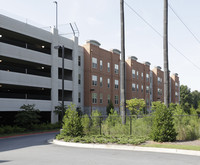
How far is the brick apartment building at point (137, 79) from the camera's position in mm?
57688

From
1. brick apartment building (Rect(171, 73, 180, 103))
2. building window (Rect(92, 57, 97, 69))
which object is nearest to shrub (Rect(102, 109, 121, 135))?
building window (Rect(92, 57, 97, 69))

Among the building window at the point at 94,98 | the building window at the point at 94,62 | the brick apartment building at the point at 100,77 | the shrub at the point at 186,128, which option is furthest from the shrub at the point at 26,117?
the building window at the point at 94,62

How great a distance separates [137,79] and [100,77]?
17.2 meters

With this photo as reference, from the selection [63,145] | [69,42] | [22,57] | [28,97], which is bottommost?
[63,145]

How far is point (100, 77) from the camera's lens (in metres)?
46.8

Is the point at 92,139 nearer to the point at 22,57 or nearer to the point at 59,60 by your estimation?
the point at 22,57

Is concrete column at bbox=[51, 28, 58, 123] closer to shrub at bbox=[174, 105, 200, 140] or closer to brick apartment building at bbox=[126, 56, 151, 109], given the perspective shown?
shrub at bbox=[174, 105, 200, 140]

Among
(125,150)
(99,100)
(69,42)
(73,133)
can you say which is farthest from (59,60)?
(125,150)

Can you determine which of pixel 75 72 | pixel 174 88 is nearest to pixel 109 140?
pixel 75 72

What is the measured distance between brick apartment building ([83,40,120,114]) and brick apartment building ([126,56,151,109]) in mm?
5585

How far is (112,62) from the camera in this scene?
167ft

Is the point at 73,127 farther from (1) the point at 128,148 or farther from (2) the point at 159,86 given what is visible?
(2) the point at 159,86

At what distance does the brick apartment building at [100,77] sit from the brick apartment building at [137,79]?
558 centimetres

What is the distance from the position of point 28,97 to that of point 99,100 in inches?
647
